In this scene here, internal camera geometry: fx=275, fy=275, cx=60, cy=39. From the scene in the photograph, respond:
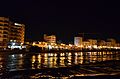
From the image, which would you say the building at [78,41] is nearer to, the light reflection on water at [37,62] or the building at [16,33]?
the building at [16,33]

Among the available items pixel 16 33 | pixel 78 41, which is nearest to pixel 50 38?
pixel 78 41

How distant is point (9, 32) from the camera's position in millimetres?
100750

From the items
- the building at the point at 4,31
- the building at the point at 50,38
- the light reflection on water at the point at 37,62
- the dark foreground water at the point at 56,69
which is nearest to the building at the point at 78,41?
the building at the point at 50,38

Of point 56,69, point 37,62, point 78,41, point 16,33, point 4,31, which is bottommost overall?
point 56,69

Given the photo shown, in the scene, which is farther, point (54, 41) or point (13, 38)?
point (54, 41)

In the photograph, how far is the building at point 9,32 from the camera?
309 ft

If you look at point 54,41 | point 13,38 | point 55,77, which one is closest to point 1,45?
point 13,38

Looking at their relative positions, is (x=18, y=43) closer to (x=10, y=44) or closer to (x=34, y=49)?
(x=10, y=44)

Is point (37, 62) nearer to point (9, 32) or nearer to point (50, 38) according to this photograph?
point (9, 32)

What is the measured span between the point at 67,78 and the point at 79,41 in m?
173

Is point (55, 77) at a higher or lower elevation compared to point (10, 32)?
lower

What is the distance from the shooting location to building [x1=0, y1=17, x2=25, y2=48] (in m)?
94.1

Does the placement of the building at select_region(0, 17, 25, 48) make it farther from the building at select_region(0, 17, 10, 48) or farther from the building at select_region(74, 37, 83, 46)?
the building at select_region(74, 37, 83, 46)

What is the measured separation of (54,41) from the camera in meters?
187
